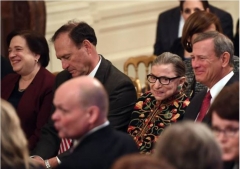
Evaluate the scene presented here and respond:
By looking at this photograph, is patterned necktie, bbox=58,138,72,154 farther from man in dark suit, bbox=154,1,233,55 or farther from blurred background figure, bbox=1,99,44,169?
man in dark suit, bbox=154,1,233,55

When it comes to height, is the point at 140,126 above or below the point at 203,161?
below

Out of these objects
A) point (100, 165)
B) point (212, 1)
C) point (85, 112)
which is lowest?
point (212, 1)

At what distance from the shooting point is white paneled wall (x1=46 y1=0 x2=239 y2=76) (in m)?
7.44

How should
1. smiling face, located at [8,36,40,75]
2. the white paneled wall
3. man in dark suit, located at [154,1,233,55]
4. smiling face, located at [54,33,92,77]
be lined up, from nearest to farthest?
1. smiling face, located at [54,33,92,77]
2. smiling face, located at [8,36,40,75]
3. man in dark suit, located at [154,1,233,55]
4. the white paneled wall

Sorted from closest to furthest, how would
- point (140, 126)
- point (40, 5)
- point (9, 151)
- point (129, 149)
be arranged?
point (9, 151) → point (129, 149) → point (140, 126) → point (40, 5)

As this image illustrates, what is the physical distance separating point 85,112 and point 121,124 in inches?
48.8

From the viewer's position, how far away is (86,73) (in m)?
4.56

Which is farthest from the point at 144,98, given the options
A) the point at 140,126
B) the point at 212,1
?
the point at 212,1

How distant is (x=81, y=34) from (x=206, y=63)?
2.65ft

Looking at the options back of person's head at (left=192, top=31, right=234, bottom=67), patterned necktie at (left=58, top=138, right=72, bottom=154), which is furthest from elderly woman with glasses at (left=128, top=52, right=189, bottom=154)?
patterned necktie at (left=58, top=138, right=72, bottom=154)

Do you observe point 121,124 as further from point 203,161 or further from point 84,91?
point 203,161

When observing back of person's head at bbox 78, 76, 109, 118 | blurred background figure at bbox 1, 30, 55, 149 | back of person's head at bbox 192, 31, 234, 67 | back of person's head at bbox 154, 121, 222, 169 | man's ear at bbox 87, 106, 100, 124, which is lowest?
blurred background figure at bbox 1, 30, 55, 149

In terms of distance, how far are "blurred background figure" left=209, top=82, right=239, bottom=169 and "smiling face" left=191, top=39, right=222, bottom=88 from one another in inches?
43.3

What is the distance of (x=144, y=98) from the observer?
4465mm
